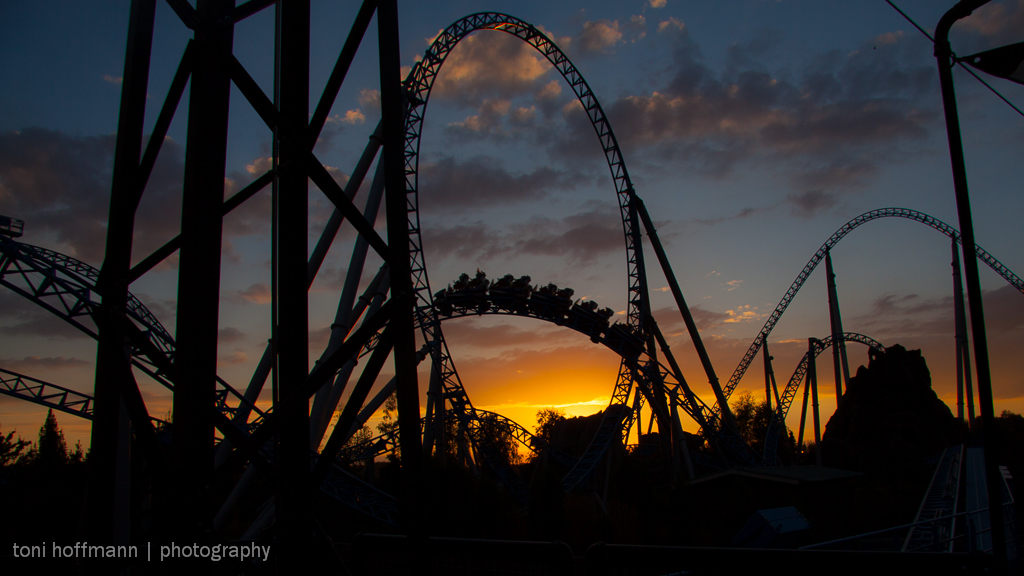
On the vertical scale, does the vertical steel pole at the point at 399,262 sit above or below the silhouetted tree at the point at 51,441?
above

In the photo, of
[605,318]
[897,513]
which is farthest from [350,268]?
[897,513]

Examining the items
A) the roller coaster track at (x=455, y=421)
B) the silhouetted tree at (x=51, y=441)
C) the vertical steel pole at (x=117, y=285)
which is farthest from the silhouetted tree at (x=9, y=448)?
the vertical steel pole at (x=117, y=285)

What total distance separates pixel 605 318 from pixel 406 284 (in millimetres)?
14226

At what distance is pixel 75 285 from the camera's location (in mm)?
12867

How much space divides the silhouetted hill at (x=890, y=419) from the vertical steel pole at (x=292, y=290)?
92.0 ft

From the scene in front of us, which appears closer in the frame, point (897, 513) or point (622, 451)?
point (897, 513)

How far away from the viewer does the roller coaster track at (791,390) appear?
22.1 m

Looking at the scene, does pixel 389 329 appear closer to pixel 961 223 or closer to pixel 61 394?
pixel 961 223

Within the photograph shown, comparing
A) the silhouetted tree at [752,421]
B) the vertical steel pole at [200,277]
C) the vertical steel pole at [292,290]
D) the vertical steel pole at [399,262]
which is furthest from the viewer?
the silhouetted tree at [752,421]

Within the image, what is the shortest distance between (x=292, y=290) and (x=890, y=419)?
95.7 ft

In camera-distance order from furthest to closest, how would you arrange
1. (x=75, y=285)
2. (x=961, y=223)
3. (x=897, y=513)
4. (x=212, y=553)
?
1. (x=897, y=513)
2. (x=75, y=285)
3. (x=961, y=223)
4. (x=212, y=553)

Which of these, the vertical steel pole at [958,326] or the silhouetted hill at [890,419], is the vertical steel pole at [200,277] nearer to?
the vertical steel pole at [958,326]

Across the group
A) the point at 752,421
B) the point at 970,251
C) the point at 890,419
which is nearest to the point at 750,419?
the point at 752,421

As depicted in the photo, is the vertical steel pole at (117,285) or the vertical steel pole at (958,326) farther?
the vertical steel pole at (958,326)
